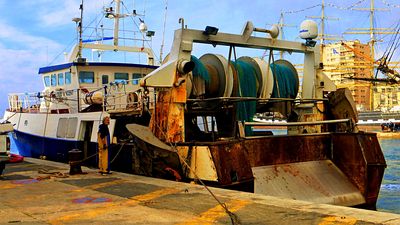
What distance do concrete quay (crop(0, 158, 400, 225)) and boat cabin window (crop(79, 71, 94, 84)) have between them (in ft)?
24.6

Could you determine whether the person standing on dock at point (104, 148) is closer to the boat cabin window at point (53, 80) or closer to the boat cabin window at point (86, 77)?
the boat cabin window at point (86, 77)

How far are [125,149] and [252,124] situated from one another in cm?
380

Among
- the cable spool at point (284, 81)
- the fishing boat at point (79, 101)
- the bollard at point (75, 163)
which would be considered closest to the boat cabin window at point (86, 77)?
the fishing boat at point (79, 101)

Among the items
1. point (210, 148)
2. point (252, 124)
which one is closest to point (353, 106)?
point (252, 124)

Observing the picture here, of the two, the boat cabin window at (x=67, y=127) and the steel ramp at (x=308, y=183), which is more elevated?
the boat cabin window at (x=67, y=127)

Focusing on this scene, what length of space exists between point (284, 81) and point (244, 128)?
3426 mm

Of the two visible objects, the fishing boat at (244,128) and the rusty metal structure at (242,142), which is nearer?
the rusty metal structure at (242,142)

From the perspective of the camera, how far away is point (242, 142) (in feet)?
31.6

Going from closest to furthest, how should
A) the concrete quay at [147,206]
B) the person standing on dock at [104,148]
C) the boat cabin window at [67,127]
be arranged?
1. the concrete quay at [147,206]
2. the person standing on dock at [104,148]
3. the boat cabin window at [67,127]

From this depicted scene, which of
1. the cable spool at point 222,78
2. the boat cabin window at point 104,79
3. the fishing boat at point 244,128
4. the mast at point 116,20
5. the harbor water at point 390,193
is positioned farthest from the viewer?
the mast at point 116,20

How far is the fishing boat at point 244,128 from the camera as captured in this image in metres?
9.86

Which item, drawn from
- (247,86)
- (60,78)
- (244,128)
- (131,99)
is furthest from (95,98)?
(244,128)

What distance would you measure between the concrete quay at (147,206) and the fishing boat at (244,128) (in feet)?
2.90

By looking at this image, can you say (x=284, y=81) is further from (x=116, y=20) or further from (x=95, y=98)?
(x=116, y=20)
